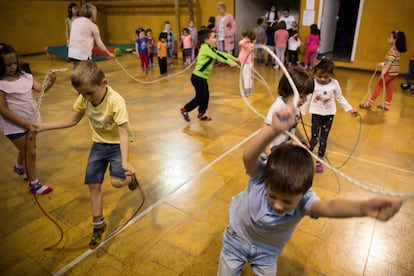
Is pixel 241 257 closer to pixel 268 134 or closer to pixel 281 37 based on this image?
pixel 268 134

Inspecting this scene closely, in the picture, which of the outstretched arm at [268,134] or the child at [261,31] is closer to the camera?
→ the outstretched arm at [268,134]

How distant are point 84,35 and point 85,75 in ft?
12.3

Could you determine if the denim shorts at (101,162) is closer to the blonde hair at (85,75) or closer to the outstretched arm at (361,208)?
the blonde hair at (85,75)

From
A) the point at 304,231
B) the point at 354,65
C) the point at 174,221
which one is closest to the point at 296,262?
the point at 304,231

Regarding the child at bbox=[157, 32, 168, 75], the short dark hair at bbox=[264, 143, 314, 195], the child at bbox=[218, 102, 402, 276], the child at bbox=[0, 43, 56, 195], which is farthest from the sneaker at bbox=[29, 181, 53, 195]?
the child at bbox=[157, 32, 168, 75]

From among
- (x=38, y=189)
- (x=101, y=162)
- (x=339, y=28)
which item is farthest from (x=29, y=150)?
(x=339, y=28)

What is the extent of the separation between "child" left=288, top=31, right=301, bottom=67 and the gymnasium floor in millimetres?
4892

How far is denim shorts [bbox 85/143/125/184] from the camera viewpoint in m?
2.59

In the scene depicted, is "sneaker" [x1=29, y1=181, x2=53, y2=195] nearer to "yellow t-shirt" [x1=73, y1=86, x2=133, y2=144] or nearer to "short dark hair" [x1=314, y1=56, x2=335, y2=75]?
"yellow t-shirt" [x1=73, y1=86, x2=133, y2=144]

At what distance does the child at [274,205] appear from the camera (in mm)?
1189

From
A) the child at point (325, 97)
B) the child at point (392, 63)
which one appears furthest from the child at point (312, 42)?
the child at point (325, 97)

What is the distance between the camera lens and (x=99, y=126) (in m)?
2.55

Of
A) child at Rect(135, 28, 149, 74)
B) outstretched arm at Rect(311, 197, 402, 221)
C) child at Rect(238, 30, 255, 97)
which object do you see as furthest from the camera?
child at Rect(135, 28, 149, 74)

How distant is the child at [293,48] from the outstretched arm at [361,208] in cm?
977
